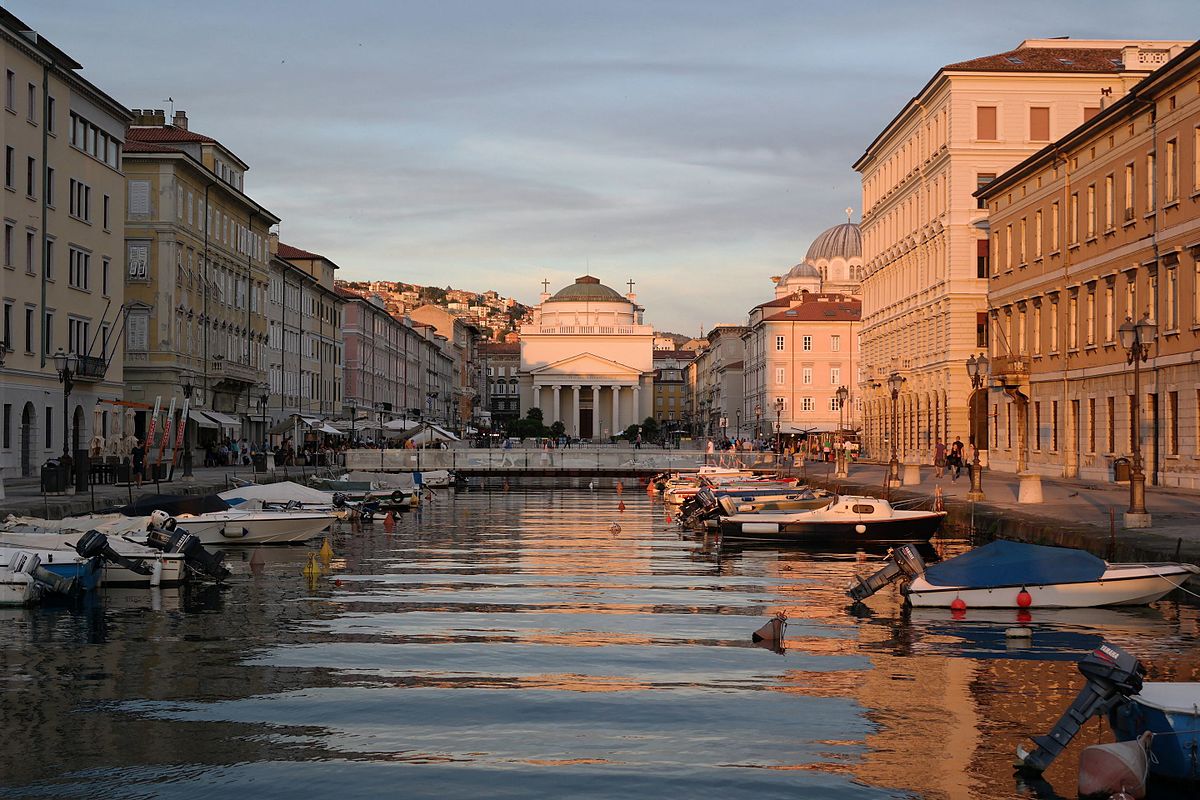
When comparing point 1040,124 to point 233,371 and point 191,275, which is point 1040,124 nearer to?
point 191,275

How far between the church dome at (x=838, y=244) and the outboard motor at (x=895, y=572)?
163m

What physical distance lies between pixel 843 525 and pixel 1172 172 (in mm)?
16359

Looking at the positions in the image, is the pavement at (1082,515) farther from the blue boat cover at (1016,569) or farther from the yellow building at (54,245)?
the yellow building at (54,245)

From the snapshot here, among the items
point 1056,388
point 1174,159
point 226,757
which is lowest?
point 226,757

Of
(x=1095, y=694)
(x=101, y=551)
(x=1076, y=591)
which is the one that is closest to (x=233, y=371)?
(x=101, y=551)

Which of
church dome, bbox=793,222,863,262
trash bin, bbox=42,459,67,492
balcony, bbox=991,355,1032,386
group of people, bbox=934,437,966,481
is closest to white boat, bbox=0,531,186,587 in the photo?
trash bin, bbox=42,459,67,492

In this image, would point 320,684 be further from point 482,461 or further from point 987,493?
point 482,461

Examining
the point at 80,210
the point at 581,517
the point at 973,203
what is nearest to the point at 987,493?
the point at 581,517

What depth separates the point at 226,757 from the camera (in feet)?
44.9

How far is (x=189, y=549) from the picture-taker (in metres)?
27.7

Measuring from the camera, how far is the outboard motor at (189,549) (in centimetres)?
2777

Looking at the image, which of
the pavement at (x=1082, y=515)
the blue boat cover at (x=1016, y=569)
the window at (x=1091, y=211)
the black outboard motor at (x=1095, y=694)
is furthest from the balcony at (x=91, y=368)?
the black outboard motor at (x=1095, y=694)

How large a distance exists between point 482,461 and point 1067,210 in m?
45.7

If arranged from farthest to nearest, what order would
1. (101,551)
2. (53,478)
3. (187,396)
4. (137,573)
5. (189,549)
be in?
(187,396)
(53,478)
(189,549)
(137,573)
(101,551)
